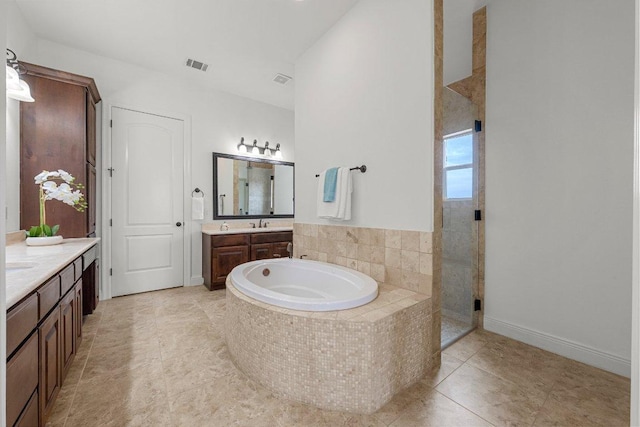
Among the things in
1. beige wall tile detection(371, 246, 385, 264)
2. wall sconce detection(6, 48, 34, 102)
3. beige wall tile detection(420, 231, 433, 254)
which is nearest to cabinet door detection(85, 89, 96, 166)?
wall sconce detection(6, 48, 34, 102)

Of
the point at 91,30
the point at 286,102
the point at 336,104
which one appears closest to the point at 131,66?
the point at 91,30

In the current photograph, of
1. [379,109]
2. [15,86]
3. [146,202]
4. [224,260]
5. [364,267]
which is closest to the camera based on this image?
[15,86]

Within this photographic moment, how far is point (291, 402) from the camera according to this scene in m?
Result: 1.46

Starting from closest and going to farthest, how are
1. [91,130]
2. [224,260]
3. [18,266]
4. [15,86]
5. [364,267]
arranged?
[18,266] < [15,86] < [364,267] < [91,130] < [224,260]

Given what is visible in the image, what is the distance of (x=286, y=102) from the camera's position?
4.25m

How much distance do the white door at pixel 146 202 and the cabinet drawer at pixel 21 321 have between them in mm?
2459

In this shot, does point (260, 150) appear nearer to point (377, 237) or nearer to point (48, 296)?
point (377, 237)

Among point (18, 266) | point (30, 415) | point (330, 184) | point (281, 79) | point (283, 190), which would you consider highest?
point (281, 79)

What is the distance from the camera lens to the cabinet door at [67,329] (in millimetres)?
1495

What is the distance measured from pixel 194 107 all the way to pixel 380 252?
129 inches

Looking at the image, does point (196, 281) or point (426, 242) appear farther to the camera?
point (196, 281)

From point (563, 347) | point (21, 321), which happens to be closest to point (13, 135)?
→ point (21, 321)

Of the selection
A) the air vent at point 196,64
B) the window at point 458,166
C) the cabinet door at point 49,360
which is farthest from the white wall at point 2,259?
the air vent at point 196,64

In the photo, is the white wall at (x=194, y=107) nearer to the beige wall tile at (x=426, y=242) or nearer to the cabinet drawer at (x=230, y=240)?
the cabinet drawer at (x=230, y=240)
